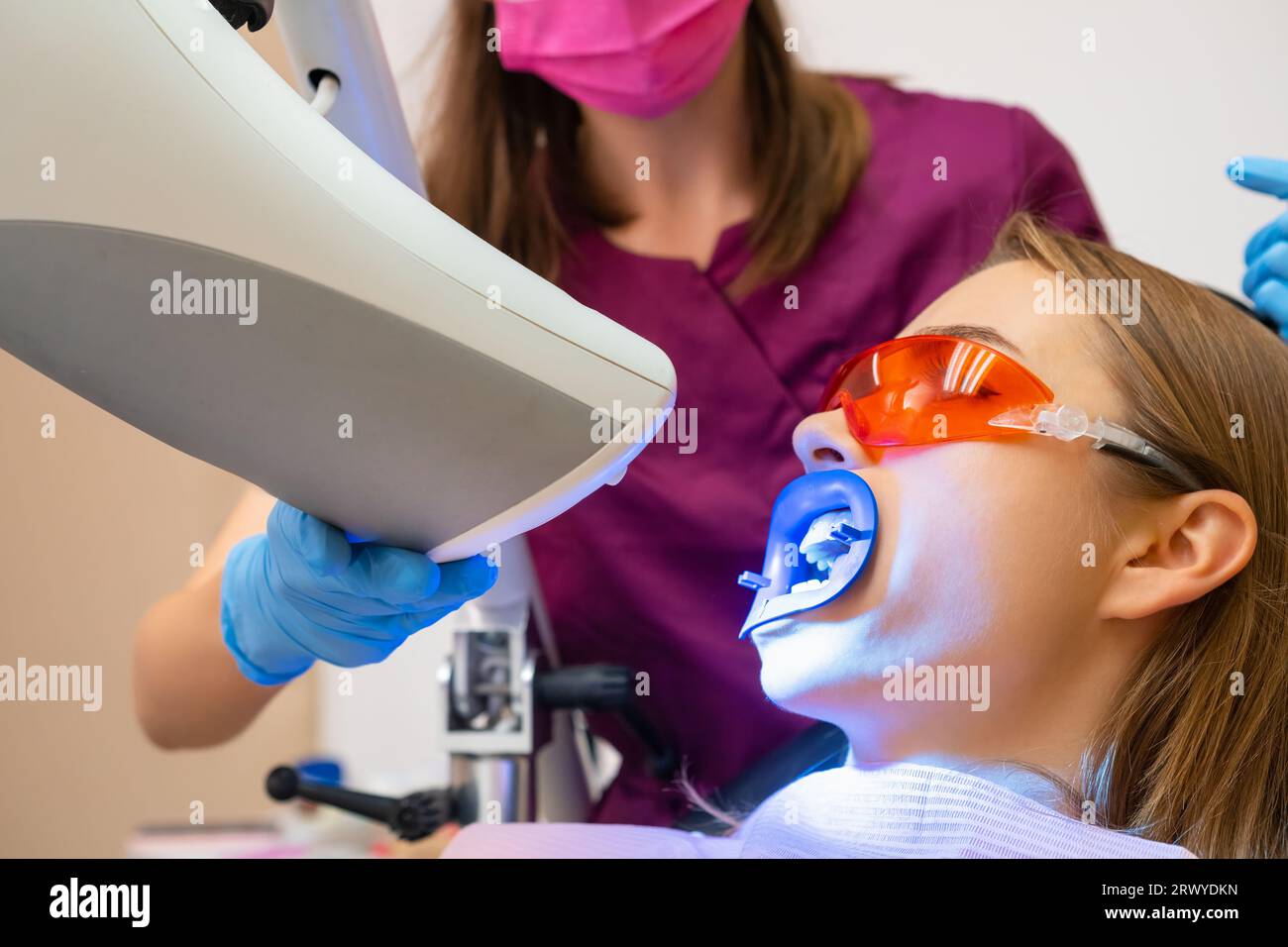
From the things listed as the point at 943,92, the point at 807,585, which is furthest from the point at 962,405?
the point at 943,92

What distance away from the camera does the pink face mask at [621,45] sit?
3.70 ft

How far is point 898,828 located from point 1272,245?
2.43ft

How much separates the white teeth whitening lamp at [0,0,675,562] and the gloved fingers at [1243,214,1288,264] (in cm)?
78

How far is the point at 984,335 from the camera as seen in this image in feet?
3.23

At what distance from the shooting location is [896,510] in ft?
3.08

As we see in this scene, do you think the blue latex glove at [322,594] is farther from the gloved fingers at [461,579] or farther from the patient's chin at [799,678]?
the patient's chin at [799,678]

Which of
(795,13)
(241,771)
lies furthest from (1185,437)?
(241,771)

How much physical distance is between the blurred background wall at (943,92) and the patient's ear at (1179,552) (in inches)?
27.6

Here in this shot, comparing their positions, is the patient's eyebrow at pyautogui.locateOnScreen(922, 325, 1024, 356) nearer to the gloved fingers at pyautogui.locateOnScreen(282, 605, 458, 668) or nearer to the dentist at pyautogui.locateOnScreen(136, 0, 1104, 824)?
the dentist at pyautogui.locateOnScreen(136, 0, 1104, 824)

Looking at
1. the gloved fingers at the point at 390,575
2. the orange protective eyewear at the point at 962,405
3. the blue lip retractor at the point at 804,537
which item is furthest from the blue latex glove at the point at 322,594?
the orange protective eyewear at the point at 962,405

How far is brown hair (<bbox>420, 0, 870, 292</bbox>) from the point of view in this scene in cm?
132

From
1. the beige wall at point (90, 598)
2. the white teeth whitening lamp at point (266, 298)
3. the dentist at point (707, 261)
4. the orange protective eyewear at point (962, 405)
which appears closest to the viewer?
the white teeth whitening lamp at point (266, 298)

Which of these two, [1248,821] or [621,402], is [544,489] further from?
[1248,821]
